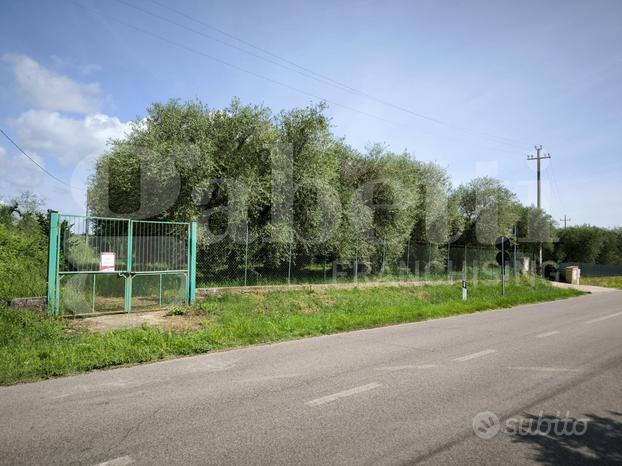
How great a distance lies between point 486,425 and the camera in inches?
166

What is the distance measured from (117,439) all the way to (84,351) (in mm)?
3812

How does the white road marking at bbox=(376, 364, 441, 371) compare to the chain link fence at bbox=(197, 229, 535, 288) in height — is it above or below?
below

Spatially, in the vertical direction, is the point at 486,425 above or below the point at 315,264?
below

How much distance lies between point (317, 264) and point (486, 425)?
13228mm

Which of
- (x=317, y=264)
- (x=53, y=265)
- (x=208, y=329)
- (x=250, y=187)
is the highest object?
(x=250, y=187)

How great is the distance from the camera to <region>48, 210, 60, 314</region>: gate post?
9.67 m

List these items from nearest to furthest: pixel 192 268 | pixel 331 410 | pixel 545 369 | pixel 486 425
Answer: pixel 486 425 < pixel 331 410 < pixel 545 369 < pixel 192 268

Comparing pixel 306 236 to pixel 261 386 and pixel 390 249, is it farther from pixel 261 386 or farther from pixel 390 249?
pixel 261 386

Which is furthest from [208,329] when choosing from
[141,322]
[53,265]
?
[53,265]

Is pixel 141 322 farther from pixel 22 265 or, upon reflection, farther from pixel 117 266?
pixel 22 265

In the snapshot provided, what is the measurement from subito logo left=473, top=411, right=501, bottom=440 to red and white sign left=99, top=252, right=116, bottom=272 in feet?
30.9

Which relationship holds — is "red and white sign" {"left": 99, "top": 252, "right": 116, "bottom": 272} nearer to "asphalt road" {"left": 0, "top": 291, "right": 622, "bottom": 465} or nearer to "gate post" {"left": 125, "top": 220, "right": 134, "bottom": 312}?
"gate post" {"left": 125, "top": 220, "right": 134, "bottom": 312}

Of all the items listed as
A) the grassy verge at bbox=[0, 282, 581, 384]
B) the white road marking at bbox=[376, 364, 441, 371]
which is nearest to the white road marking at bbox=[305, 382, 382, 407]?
the white road marking at bbox=[376, 364, 441, 371]

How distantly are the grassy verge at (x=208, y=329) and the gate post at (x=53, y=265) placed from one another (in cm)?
62
